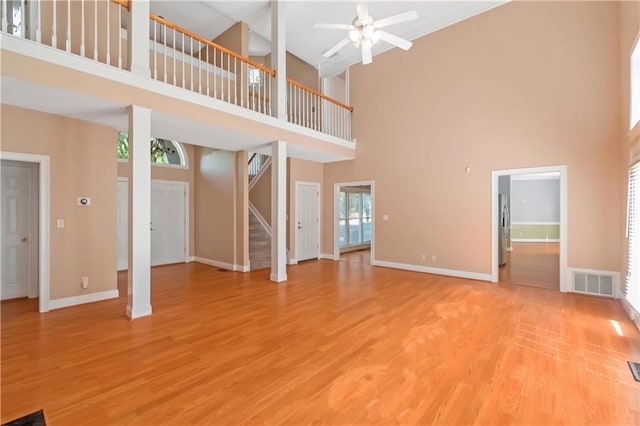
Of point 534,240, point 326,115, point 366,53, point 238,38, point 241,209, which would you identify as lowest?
point 534,240

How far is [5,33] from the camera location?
2.63m

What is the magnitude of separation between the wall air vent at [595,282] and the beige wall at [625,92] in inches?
8.3

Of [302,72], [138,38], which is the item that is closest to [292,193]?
[302,72]

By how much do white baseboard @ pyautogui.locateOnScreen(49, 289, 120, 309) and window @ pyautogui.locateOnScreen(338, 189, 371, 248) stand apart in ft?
18.7

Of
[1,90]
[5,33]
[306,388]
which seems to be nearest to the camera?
[306,388]

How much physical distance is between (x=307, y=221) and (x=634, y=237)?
5.81 metres

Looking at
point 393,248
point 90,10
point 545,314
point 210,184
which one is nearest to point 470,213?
point 393,248

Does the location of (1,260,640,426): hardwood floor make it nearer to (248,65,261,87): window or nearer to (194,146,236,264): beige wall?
(194,146,236,264): beige wall

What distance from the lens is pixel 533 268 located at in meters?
6.41

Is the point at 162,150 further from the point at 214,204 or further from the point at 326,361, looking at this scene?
the point at 326,361

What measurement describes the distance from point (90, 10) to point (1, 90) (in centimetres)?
152

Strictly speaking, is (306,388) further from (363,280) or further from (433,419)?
(363,280)

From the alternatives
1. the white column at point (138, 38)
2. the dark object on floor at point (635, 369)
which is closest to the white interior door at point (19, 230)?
the white column at point (138, 38)

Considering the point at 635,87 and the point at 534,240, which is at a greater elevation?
the point at 635,87
